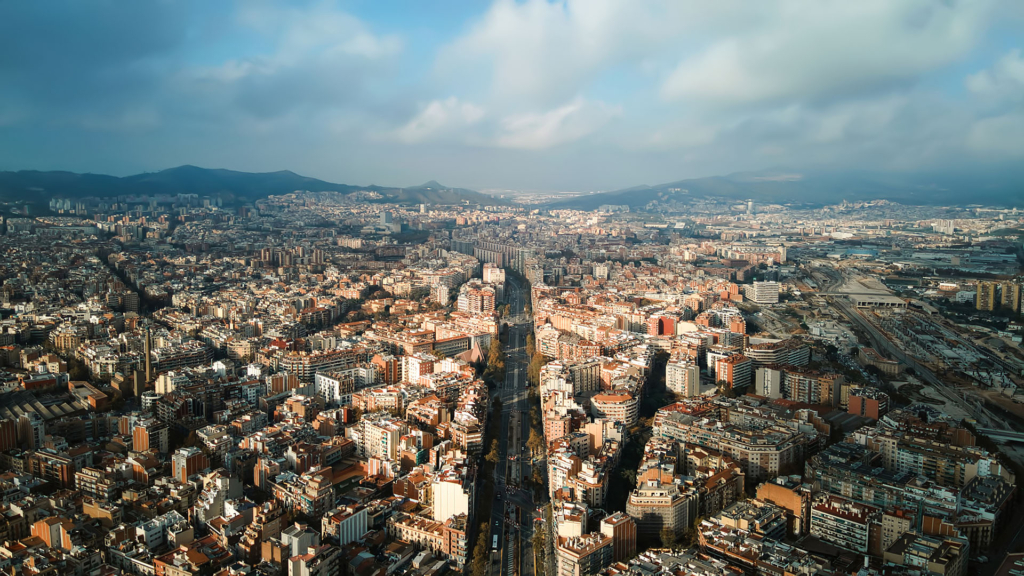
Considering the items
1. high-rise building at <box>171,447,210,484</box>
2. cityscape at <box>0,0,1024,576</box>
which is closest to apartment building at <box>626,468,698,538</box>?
cityscape at <box>0,0,1024,576</box>

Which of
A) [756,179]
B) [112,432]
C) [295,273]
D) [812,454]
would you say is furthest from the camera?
[756,179]

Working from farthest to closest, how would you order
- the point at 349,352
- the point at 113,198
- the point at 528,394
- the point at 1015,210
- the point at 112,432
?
1. the point at 113,198
2. the point at 1015,210
3. the point at 349,352
4. the point at 528,394
5. the point at 112,432

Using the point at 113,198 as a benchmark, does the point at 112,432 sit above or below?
below

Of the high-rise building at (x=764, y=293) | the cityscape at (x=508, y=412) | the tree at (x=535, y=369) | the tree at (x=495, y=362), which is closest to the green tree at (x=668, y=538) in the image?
the cityscape at (x=508, y=412)

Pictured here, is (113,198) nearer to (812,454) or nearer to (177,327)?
(177,327)

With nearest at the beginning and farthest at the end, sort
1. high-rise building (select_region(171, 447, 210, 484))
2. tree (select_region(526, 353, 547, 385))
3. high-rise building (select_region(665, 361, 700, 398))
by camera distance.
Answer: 1. high-rise building (select_region(171, 447, 210, 484))
2. high-rise building (select_region(665, 361, 700, 398))
3. tree (select_region(526, 353, 547, 385))

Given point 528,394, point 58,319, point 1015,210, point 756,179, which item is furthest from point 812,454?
point 756,179

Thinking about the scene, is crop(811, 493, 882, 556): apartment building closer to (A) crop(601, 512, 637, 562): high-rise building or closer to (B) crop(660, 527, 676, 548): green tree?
(B) crop(660, 527, 676, 548): green tree

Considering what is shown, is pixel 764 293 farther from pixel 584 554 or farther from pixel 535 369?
pixel 584 554
